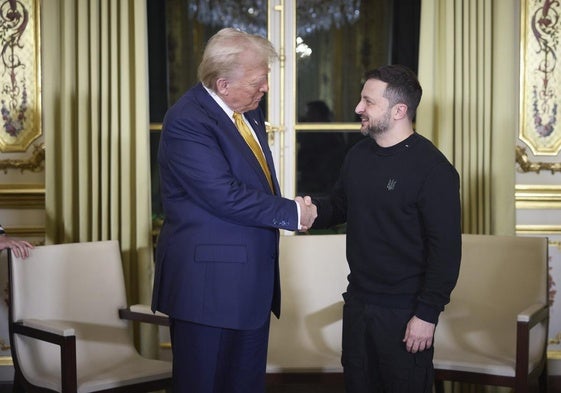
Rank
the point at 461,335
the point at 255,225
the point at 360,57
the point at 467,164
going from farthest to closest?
the point at 360,57
the point at 467,164
the point at 461,335
the point at 255,225

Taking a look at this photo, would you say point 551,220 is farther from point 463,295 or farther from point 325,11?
point 325,11

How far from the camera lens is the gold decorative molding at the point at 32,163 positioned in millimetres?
3934

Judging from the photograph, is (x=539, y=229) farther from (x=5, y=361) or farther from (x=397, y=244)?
(x=5, y=361)

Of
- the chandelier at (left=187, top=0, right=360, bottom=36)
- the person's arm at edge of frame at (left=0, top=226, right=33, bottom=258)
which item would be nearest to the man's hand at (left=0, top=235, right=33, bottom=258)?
the person's arm at edge of frame at (left=0, top=226, right=33, bottom=258)

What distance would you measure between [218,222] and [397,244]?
536 millimetres

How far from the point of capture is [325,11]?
3.99 meters

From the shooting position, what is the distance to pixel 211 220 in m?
Result: 2.30

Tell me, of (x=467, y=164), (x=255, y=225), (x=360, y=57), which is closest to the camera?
(x=255, y=225)

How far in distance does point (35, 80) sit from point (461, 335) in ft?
7.81

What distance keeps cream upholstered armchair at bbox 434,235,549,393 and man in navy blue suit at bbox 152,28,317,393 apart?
1079 mm

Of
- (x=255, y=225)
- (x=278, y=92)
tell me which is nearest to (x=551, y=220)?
(x=278, y=92)

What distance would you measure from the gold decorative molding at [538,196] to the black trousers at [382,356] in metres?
1.77

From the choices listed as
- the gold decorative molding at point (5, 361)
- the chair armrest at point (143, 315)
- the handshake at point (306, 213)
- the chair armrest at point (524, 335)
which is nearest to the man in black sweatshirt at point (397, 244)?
the handshake at point (306, 213)

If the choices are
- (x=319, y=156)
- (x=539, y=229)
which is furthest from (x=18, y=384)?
(x=539, y=229)
